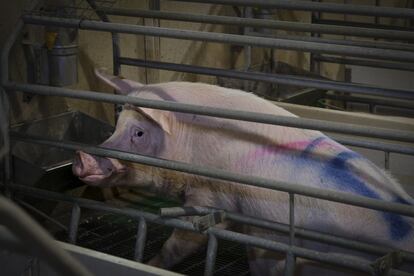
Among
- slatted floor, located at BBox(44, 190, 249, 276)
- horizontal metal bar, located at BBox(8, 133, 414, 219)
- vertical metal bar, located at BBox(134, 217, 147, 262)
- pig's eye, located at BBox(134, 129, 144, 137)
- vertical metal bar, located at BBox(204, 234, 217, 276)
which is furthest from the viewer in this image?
slatted floor, located at BBox(44, 190, 249, 276)

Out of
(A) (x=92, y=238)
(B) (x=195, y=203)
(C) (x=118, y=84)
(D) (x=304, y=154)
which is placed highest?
(C) (x=118, y=84)

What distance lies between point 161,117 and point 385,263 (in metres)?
1.11

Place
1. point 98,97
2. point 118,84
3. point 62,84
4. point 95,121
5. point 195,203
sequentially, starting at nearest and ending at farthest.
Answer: point 98,97
point 195,203
point 118,84
point 62,84
point 95,121

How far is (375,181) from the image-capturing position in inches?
102

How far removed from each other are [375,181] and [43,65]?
68.3 inches

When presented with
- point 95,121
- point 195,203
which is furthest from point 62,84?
point 195,203

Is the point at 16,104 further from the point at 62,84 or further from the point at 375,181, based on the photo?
the point at 375,181

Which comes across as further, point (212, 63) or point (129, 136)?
point (212, 63)

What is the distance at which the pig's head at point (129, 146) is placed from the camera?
2.88 m

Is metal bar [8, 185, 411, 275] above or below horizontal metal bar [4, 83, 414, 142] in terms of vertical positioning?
below

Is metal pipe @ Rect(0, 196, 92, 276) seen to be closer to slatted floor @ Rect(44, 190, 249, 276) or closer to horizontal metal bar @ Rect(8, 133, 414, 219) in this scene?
horizontal metal bar @ Rect(8, 133, 414, 219)

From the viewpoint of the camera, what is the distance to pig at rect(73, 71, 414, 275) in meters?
2.55

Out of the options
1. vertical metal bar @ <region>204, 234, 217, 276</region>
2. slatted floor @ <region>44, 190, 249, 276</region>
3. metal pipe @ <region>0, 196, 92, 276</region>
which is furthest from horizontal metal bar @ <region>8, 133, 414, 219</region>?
metal pipe @ <region>0, 196, 92, 276</region>

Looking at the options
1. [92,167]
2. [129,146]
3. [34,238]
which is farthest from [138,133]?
[34,238]
